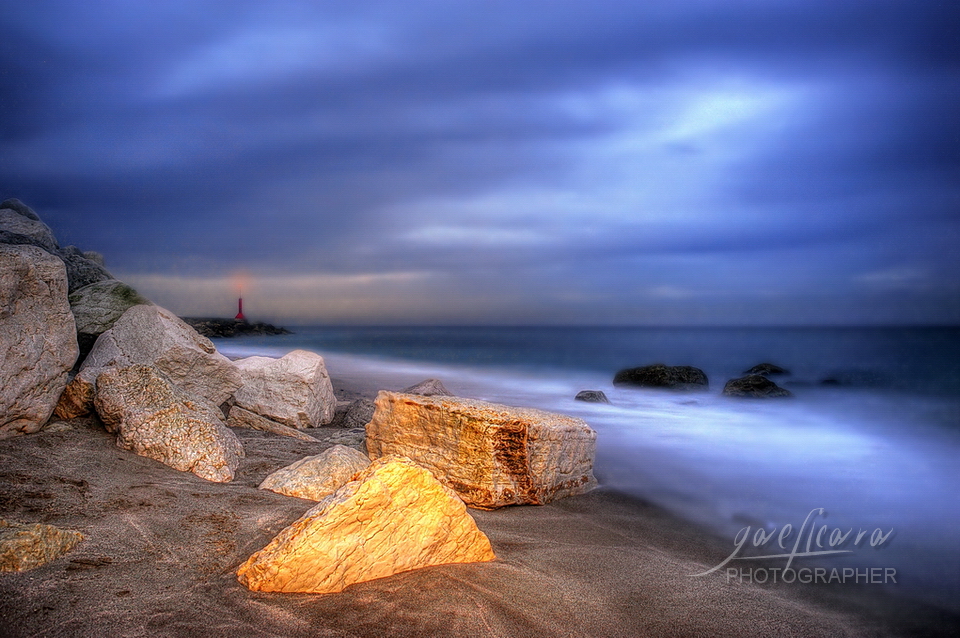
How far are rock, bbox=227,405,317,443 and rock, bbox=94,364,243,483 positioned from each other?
5.55 feet

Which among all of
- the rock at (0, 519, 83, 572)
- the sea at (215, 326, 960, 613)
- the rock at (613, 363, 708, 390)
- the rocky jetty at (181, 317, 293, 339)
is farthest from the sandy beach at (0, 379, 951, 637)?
the rocky jetty at (181, 317, 293, 339)

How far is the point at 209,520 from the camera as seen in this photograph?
136 inches

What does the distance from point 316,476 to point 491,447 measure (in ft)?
4.61

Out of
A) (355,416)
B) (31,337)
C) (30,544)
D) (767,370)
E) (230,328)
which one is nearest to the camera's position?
(30,544)

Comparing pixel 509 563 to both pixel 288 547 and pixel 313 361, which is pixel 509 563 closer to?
pixel 288 547

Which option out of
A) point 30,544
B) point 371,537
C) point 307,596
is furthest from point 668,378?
point 30,544

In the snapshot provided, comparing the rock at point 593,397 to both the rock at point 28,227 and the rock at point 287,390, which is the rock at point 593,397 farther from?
the rock at point 28,227

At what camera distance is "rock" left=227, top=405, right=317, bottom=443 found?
6695mm

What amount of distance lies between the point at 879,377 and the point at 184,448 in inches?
703

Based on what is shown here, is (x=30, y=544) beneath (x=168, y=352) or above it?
beneath

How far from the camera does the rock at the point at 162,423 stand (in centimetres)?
443

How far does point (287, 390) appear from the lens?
7.42 meters

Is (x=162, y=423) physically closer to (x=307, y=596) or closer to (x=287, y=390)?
(x=307, y=596)

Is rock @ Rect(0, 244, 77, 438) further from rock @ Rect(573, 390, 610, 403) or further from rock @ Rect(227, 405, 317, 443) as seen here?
rock @ Rect(573, 390, 610, 403)
